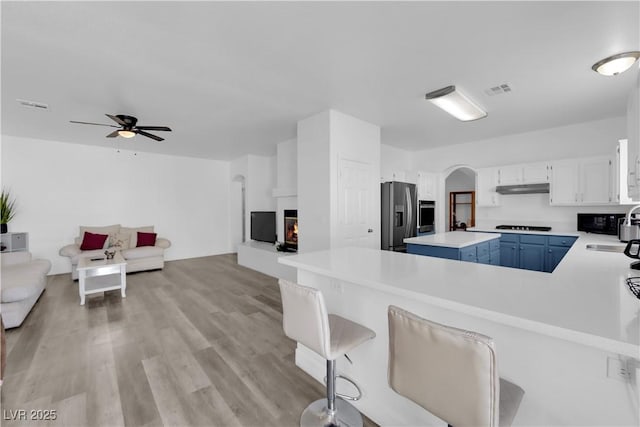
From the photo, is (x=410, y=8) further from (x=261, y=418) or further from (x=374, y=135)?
(x=261, y=418)

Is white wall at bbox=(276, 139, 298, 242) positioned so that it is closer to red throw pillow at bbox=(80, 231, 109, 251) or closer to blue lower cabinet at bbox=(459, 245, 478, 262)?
blue lower cabinet at bbox=(459, 245, 478, 262)

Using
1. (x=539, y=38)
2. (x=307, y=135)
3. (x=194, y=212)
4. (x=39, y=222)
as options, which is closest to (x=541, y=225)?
(x=539, y=38)

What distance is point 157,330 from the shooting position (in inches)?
117

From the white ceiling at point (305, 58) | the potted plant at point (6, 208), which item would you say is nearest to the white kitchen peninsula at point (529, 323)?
the white ceiling at point (305, 58)

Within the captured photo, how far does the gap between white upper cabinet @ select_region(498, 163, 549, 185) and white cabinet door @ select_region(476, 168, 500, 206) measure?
116mm

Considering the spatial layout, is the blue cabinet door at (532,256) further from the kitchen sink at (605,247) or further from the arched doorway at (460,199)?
the arched doorway at (460,199)

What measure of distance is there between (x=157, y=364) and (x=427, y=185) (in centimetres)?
554

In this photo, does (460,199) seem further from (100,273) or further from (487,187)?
(100,273)

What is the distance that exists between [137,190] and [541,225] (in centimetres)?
843

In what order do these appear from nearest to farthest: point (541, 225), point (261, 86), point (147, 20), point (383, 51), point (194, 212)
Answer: point (147, 20), point (383, 51), point (261, 86), point (541, 225), point (194, 212)

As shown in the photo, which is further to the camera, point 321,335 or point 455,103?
point 455,103

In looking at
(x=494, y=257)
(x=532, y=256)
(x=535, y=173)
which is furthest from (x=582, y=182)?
(x=494, y=257)

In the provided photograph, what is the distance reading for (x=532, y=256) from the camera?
14.1ft

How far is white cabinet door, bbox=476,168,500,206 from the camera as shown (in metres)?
5.06
